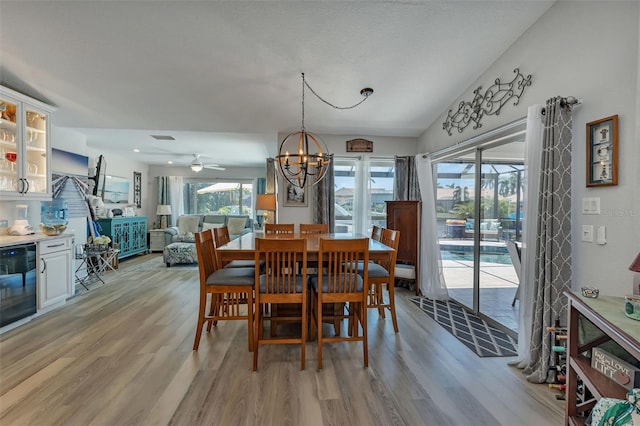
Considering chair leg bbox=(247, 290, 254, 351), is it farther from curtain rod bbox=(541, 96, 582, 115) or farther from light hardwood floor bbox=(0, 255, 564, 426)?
curtain rod bbox=(541, 96, 582, 115)

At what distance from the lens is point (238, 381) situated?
210 cm

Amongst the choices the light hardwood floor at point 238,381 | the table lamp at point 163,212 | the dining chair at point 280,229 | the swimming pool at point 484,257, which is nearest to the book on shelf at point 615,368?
the light hardwood floor at point 238,381

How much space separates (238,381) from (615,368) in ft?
7.13

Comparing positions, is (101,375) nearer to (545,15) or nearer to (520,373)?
(520,373)

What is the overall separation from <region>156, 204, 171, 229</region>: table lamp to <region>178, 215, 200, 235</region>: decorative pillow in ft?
1.43

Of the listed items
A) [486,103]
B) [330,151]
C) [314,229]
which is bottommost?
[314,229]

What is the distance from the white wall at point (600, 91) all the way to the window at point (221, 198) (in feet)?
24.0

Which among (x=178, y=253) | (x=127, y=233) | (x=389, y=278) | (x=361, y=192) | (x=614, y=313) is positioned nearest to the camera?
(x=614, y=313)

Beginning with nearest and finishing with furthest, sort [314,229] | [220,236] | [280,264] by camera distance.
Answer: [280,264]
[220,236]
[314,229]

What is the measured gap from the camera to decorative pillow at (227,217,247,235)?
731 centimetres

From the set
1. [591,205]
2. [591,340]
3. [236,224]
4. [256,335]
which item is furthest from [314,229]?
[236,224]

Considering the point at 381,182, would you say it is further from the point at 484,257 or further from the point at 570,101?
the point at 570,101

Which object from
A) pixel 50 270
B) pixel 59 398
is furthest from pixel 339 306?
pixel 50 270

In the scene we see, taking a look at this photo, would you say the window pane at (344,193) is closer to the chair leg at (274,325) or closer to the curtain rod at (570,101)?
the chair leg at (274,325)
